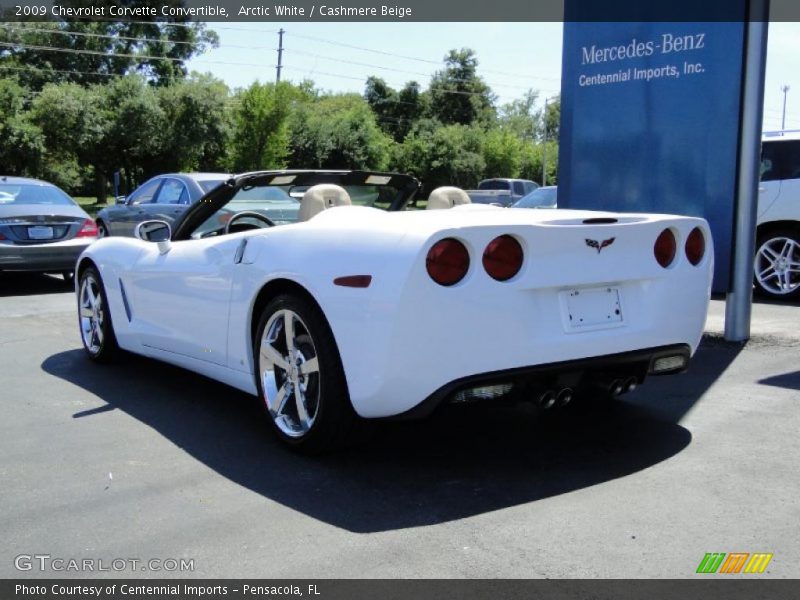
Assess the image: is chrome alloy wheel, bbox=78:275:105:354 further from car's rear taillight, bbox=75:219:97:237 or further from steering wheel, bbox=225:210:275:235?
car's rear taillight, bbox=75:219:97:237

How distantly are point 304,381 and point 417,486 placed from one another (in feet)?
2.44

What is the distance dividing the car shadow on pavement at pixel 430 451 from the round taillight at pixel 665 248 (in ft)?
2.92

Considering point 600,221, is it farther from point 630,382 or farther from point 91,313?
point 91,313

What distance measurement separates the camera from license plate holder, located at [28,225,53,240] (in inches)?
420

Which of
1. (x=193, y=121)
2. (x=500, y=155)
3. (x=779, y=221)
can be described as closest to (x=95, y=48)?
(x=193, y=121)

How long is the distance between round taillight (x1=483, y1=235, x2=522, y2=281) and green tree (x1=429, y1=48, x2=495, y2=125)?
248 ft

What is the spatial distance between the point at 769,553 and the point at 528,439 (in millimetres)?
1550

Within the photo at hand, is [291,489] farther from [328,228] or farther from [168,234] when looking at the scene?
[168,234]

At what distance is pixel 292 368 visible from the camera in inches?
159

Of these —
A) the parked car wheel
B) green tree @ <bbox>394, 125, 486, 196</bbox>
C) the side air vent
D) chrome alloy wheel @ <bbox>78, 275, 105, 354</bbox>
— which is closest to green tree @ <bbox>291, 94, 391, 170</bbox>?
green tree @ <bbox>394, 125, 486, 196</bbox>

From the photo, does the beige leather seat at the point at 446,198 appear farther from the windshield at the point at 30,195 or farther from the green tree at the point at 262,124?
the green tree at the point at 262,124

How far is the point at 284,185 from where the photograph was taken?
505cm

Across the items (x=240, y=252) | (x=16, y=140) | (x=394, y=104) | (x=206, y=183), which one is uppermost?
(x=394, y=104)
